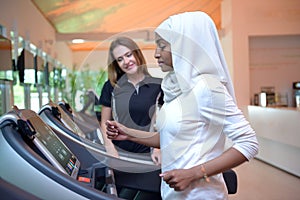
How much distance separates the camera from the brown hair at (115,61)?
162 cm

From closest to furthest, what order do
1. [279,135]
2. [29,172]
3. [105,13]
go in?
[29,172] < [279,135] < [105,13]

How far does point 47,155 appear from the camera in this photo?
2.99ft

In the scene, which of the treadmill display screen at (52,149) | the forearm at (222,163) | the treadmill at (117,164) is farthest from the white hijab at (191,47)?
the treadmill at (117,164)

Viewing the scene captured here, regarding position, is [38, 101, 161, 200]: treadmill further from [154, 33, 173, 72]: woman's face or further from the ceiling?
the ceiling

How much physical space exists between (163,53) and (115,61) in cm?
70

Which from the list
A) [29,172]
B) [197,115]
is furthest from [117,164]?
[29,172]

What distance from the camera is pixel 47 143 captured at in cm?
99

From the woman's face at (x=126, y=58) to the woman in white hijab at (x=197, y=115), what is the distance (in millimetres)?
510

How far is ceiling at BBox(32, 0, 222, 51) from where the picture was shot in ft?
20.6

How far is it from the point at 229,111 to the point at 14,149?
22.8 inches

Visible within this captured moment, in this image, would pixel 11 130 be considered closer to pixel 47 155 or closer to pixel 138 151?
pixel 47 155

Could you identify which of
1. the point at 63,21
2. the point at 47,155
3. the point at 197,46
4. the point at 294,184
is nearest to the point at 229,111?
the point at 197,46

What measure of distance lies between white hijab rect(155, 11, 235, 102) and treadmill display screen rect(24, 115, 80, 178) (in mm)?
407

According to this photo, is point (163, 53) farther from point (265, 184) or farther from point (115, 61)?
point (265, 184)
